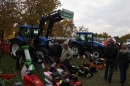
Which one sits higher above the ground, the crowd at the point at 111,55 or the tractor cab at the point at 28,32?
the tractor cab at the point at 28,32

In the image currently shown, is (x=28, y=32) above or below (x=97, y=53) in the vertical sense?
above

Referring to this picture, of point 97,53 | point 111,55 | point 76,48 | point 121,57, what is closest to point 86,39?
point 76,48

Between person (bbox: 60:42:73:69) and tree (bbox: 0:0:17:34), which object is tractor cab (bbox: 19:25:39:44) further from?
person (bbox: 60:42:73:69)

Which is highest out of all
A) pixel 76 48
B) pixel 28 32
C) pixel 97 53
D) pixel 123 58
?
pixel 28 32

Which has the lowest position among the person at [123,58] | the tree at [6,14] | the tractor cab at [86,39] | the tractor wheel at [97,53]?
the tractor wheel at [97,53]

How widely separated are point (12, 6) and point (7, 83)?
10.0 m

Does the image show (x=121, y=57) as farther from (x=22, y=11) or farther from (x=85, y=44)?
(x=22, y=11)

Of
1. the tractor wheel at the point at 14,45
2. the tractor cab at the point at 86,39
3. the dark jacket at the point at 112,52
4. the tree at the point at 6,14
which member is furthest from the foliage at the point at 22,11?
the dark jacket at the point at 112,52

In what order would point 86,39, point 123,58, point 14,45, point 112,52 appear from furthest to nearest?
1. point 86,39
2. point 14,45
3. point 112,52
4. point 123,58

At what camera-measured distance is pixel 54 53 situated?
8.18 metres

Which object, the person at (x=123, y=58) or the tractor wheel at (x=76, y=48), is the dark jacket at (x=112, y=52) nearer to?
the person at (x=123, y=58)

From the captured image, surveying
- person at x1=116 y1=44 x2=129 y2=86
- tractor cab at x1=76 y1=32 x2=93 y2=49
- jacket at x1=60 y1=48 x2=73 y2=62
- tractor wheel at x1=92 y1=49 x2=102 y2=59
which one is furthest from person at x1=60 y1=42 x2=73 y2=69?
tractor cab at x1=76 y1=32 x2=93 y2=49

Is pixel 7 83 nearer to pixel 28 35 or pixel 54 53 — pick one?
pixel 54 53

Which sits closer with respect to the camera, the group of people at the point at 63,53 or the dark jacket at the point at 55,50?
the group of people at the point at 63,53
